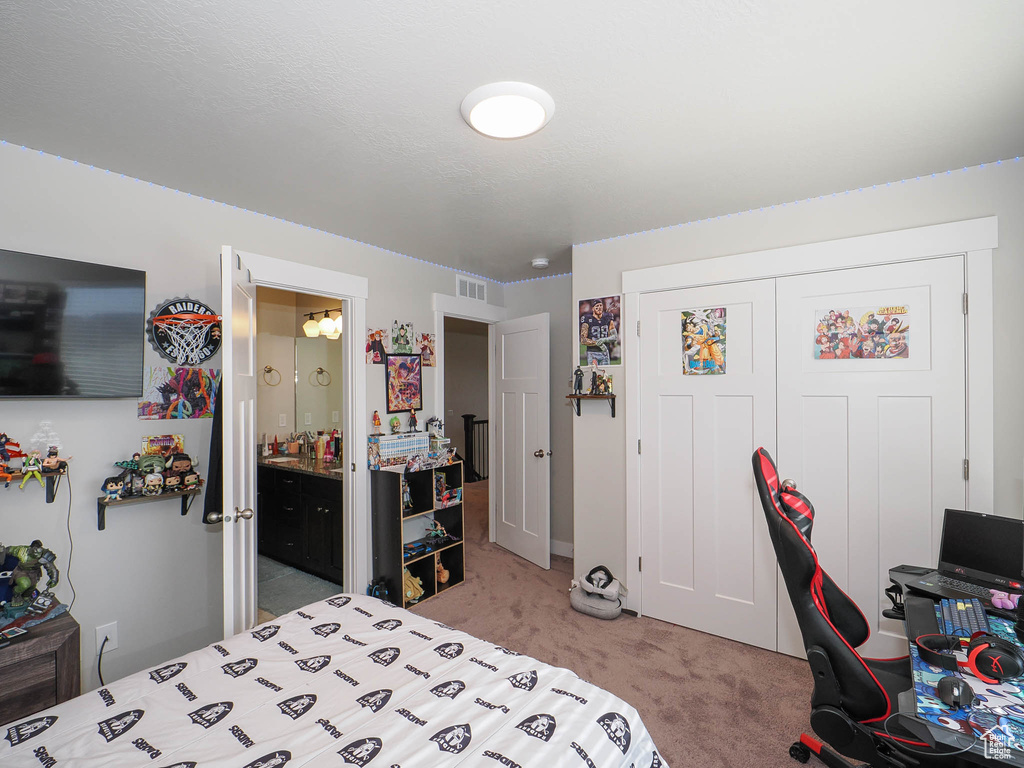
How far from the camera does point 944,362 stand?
2346 mm

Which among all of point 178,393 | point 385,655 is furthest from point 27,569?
point 385,655

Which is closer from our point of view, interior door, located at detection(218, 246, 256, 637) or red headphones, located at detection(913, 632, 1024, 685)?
red headphones, located at detection(913, 632, 1024, 685)

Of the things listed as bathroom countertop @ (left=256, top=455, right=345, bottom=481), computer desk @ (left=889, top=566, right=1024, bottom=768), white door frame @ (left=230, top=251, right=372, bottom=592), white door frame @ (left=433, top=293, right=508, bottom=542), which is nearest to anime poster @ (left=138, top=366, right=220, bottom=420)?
white door frame @ (left=230, top=251, right=372, bottom=592)

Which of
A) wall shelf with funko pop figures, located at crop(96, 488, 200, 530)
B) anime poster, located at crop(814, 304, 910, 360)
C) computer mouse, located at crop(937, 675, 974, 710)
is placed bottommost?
computer mouse, located at crop(937, 675, 974, 710)

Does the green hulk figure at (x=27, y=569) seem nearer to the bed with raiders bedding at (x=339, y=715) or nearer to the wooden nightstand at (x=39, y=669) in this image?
the wooden nightstand at (x=39, y=669)

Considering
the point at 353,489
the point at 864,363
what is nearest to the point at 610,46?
the point at 864,363

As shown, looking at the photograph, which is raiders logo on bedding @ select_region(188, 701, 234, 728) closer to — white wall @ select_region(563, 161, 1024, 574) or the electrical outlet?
the electrical outlet

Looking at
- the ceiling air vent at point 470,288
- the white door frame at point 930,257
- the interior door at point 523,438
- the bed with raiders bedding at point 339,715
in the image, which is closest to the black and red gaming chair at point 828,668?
the bed with raiders bedding at point 339,715

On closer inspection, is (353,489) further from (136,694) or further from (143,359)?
(136,694)

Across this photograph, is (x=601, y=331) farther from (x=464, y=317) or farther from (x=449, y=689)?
(x=449, y=689)

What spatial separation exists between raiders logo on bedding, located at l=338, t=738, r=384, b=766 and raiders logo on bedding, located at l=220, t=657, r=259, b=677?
0.56 metres

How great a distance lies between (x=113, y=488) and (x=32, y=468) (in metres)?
0.29

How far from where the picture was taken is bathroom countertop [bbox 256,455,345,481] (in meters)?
3.66

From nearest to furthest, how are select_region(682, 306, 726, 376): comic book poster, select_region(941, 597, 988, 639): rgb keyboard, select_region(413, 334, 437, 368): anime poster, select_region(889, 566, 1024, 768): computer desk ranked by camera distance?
select_region(889, 566, 1024, 768): computer desk, select_region(941, 597, 988, 639): rgb keyboard, select_region(682, 306, 726, 376): comic book poster, select_region(413, 334, 437, 368): anime poster
